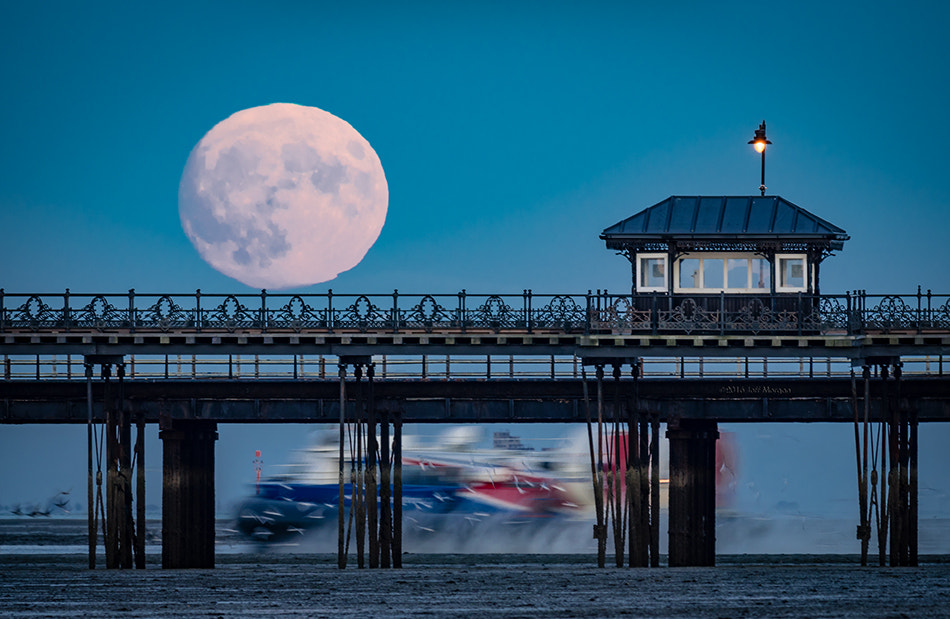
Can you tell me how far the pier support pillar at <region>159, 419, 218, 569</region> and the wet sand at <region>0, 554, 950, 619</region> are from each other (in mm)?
11649

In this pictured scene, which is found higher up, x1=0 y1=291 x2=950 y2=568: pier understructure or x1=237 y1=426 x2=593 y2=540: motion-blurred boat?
x1=0 y1=291 x2=950 y2=568: pier understructure

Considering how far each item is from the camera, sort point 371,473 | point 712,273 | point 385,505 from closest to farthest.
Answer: point 371,473 < point 385,505 < point 712,273

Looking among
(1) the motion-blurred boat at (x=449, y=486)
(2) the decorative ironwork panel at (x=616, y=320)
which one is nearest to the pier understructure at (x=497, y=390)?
(2) the decorative ironwork panel at (x=616, y=320)

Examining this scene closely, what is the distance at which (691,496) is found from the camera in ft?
163

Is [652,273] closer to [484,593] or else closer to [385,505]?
[385,505]

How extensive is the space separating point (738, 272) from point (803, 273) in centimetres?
214

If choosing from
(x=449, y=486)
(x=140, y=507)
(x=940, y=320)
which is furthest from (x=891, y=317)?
(x=449, y=486)

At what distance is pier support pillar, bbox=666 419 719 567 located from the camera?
1950 inches

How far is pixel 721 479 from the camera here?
141 metres

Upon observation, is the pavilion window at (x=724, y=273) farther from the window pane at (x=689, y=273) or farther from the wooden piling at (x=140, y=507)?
the wooden piling at (x=140, y=507)

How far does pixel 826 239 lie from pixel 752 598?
18720 millimetres

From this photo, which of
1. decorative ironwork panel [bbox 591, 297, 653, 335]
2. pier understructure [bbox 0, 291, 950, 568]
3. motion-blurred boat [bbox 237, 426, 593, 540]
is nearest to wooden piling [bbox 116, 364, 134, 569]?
pier understructure [bbox 0, 291, 950, 568]

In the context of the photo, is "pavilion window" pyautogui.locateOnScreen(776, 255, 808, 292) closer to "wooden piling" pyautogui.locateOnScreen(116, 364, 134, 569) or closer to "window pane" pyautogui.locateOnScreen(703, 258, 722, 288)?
"window pane" pyautogui.locateOnScreen(703, 258, 722, 288)

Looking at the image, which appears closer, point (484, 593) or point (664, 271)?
point (484, 593)
